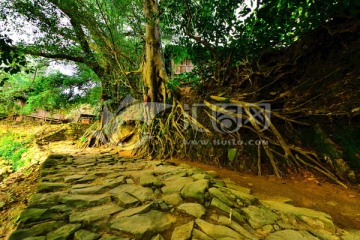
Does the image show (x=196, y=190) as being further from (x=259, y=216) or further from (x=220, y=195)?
(x=259, y=216)

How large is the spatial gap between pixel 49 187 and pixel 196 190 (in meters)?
1.81

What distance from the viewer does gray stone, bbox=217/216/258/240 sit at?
144cm

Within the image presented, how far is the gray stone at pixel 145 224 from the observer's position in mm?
1425

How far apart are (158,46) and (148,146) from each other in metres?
2.92

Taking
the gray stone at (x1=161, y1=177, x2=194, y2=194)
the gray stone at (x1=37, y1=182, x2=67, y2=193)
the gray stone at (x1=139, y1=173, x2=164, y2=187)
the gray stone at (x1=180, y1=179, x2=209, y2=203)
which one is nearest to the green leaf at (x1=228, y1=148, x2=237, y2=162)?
the gray stone at (x1=161, y1=177, x2=194, y2=194)

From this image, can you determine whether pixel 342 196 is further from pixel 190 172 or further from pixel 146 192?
pixel 146 192

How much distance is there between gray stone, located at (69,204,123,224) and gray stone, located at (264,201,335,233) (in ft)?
5.19

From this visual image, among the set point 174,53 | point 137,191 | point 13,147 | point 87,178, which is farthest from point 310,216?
point 13,147

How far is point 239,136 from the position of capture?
3.84 metres

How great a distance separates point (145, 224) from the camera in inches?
59.6

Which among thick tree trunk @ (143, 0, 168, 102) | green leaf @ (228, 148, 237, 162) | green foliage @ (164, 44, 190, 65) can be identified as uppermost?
green foliage @ (164, 44, 190, 65)

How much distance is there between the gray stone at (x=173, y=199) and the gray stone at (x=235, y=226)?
1.56 feet

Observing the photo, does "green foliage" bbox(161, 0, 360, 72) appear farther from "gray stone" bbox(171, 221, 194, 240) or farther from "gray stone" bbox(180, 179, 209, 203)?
"gray stone" bbox(171, 221, 194, 240)

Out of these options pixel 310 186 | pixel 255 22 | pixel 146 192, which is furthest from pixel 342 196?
pixel 255 22
